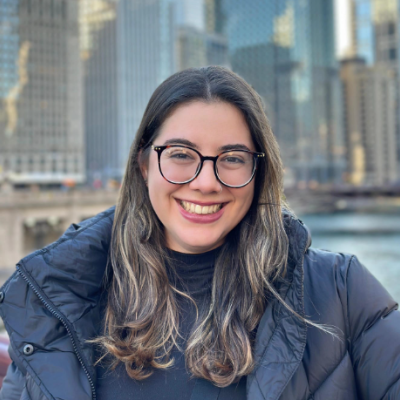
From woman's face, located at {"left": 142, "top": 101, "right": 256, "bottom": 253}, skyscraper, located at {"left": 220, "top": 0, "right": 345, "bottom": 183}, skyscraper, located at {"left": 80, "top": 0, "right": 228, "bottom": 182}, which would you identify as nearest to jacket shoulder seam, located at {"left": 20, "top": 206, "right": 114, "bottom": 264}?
woman's face, located at {"left": 142, "top": 101, "right": 256, "bottom": 253}

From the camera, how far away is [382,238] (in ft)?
129

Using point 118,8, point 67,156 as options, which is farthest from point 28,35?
point 118,8

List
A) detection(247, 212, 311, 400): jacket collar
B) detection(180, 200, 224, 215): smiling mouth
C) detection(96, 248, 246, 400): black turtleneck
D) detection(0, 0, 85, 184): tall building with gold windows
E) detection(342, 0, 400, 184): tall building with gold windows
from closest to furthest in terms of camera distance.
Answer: detection(247, 212, 311, 400): jacket collar → detection(96, 248, 246, 400): black turtleneck → detection(180, 200, 224, 215): smiling mouth → detection(0, 0, 85, 184): tall building with gold windows → detection(342, 0, 400, 184): tall building with gold windows

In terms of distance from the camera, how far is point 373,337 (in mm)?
1670

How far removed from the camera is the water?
26969mm

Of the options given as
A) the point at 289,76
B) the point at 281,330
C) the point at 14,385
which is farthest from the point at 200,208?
the point at 289,76

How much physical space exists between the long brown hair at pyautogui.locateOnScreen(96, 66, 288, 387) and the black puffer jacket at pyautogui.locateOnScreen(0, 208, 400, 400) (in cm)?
8

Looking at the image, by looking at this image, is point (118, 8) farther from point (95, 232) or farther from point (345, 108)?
point (95, 232)

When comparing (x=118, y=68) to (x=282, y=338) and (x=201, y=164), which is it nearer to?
(x=201, y=164)

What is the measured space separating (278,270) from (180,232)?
16.6 inches

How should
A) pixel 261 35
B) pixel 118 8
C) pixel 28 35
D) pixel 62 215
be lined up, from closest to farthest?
pixel 62 215, pixel 28 35, pixel 118 8, pixel 261 35

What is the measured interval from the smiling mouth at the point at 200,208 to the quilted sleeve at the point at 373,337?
57 centimetres

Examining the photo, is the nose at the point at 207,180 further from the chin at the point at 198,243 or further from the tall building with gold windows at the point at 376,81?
the tall building with gold windows at the point at 376,81

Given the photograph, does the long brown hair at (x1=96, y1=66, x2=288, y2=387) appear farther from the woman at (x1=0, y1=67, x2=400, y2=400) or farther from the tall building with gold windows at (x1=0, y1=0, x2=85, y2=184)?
the tall building with gold windows at (x1=0, y1=0, x2=85, y2=184)
